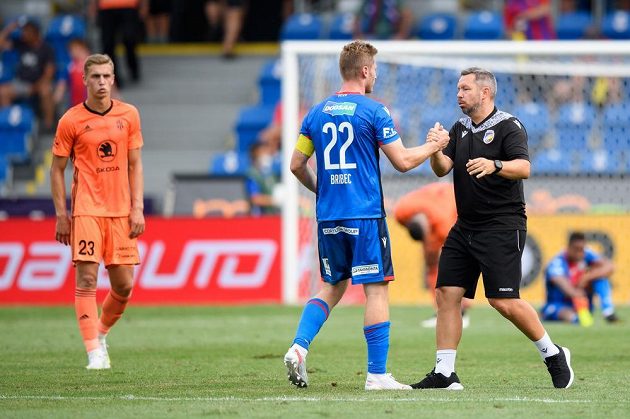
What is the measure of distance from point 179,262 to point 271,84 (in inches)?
262

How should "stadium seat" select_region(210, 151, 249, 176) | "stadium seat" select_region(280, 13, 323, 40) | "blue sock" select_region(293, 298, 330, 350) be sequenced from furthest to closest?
"stadium seat" select_region(280, 13, 323, 40), "stadium seat" select_region(210, 151, 249, 176), "blue sock" select_region(293, 298, 330, 350)

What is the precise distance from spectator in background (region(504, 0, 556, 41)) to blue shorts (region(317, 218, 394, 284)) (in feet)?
46.7

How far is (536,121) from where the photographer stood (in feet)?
65.7

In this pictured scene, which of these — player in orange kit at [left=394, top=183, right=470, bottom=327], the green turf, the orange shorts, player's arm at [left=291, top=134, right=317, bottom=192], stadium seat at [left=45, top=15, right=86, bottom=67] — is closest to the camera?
the green turf

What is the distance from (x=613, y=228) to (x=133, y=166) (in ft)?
31.6

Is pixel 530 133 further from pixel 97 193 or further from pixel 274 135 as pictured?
pixel 97 193

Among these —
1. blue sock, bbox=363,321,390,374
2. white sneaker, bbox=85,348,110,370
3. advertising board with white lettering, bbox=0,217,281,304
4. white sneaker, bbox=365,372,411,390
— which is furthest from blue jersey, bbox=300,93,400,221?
advertising board with white lettering, bbox=0,217,281,304

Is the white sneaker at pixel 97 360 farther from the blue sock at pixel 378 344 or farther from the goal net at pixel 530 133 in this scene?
the goal net at pixel 530 133

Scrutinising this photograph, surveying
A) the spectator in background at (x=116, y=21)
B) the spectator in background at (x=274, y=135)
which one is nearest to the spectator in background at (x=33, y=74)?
the spectator in background at (x=116, y=21)

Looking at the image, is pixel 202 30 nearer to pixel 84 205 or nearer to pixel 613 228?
pixel 613 228

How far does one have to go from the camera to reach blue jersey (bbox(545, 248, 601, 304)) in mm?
15484

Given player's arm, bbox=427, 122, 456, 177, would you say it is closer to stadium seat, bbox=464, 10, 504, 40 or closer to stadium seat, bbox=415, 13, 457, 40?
stadium seat, bbox=464, 10, 504, 40

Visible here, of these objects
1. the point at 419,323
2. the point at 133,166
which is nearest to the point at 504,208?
the point at 133,166

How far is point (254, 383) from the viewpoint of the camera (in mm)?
9109
